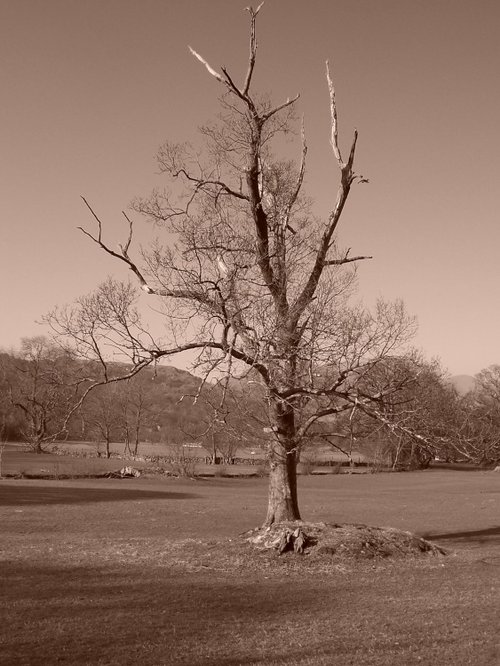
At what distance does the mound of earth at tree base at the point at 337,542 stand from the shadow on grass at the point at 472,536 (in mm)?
6195

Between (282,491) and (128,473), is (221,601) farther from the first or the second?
(128,473)

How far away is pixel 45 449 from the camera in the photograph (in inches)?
2793

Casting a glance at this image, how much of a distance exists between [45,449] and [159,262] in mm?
59671

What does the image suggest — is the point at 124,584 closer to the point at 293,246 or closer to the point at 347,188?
the point at 293,246

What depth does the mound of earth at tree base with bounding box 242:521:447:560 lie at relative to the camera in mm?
14334

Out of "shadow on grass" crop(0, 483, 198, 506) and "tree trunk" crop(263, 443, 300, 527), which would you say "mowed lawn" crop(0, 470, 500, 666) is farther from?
"shadow on grass" crop(0, 483, 198, 506)

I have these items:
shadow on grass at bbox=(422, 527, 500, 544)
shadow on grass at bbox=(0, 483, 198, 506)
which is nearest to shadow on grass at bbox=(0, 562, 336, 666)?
shadow on grass at bbox=(422, 527, 500, 544)

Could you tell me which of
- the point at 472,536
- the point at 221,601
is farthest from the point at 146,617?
the point at 472,536

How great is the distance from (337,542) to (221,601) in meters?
4.61

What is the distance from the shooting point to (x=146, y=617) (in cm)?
942

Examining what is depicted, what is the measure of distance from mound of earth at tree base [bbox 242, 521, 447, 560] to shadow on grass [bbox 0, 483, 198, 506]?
17913 mm

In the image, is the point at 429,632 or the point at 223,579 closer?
the point at 429,632

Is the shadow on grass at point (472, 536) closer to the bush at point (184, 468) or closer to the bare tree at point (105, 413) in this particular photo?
the bush at point (184, 468)

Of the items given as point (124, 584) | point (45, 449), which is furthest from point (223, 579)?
point (45, 449)
